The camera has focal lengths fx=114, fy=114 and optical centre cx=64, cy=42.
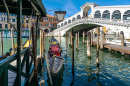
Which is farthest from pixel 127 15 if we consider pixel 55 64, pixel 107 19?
pixel 55 64

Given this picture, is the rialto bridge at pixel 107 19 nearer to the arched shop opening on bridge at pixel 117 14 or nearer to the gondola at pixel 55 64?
the arched shop opening on bridge at pixel 117 14

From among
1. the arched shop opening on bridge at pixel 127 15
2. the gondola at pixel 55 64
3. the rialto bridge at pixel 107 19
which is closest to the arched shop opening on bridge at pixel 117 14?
the rialto bridge at pixel 107 19

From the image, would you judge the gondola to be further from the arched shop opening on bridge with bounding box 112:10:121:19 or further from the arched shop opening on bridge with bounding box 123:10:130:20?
the arched shop opening on bridge with bounding box 112:10:121:19

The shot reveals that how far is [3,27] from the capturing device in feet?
123

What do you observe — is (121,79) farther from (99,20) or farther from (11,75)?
(99,20)

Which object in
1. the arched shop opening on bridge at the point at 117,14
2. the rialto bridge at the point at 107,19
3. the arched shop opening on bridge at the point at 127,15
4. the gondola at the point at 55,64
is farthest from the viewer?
the arched shop opening on bridge at the point at 117,14

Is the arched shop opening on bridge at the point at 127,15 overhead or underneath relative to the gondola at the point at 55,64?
overhead

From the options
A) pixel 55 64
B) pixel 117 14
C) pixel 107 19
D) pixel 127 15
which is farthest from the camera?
pixel 117 14

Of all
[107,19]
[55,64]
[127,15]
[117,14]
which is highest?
[117,14]

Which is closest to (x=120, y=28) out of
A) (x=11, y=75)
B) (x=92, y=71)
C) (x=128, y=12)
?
(x=128, y=12)

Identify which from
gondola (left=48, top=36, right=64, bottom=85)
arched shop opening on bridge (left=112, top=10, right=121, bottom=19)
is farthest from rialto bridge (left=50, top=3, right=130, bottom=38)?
gondola (left=48, top=36, right=64, bottom=85)

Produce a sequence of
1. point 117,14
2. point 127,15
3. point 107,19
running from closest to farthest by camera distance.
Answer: point 107,19, point 127,15, point 117,14

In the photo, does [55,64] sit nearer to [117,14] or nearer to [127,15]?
[127,15]

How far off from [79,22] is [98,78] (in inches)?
925
